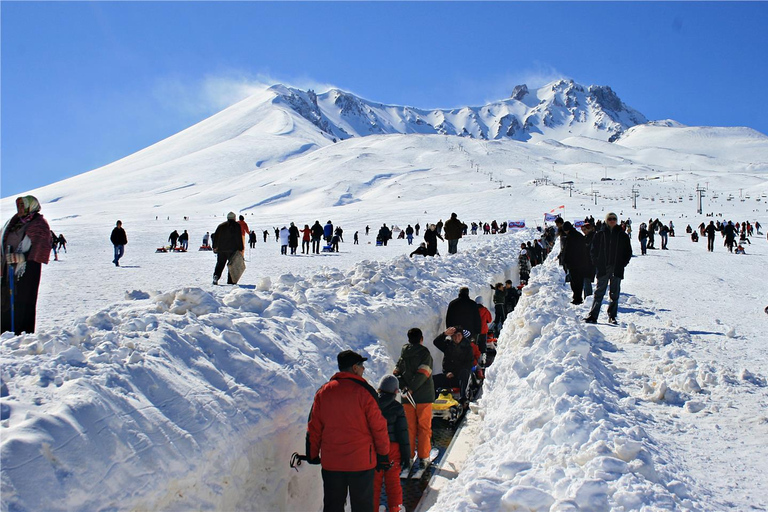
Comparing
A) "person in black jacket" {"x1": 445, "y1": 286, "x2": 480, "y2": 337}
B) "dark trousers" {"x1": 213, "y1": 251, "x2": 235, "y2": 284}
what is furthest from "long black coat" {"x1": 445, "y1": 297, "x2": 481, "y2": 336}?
"dark trousers" {"x1": 213, "y1": 251, "x2": 235, "y2": 284}

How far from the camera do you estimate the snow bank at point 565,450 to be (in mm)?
3332

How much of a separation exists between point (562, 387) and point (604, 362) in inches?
79.2

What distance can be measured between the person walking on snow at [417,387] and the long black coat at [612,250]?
12.5ft

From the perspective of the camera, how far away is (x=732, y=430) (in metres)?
4.48

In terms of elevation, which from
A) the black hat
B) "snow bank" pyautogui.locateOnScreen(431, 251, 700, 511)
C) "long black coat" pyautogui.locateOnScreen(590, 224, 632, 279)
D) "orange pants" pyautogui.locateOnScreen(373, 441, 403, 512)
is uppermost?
"long black coat" pyautogui.locateOnScreen(590, 224, 632, 279)

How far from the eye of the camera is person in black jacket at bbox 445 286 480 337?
8188 mm

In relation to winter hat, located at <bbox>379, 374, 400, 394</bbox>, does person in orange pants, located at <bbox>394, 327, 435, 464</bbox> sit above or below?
below

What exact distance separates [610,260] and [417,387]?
414 cm

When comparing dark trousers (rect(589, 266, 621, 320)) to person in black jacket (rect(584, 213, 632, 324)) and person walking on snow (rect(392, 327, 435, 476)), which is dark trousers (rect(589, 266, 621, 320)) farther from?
person walking on snow (rect(392, 327, 435, 476))

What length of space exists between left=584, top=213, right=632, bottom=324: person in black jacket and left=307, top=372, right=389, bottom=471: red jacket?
5345mm

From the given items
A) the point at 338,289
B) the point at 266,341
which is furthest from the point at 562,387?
the point at 338,289

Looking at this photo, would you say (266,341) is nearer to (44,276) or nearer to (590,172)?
(44,276)

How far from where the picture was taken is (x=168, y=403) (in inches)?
173

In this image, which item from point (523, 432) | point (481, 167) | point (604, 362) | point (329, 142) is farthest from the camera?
point (329, 142)
